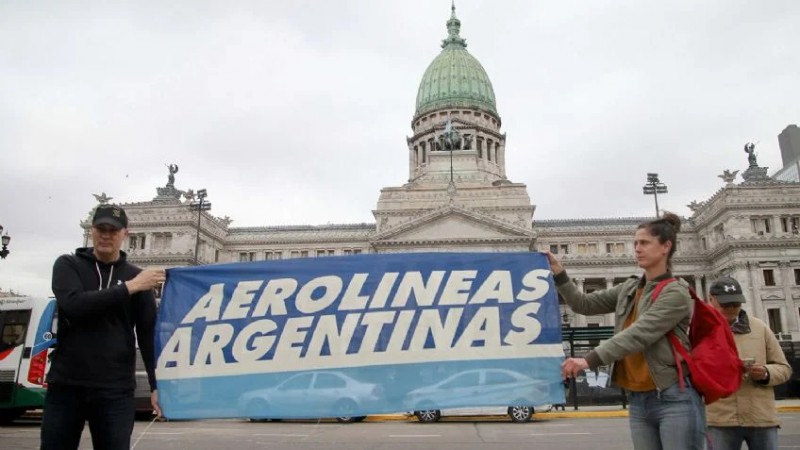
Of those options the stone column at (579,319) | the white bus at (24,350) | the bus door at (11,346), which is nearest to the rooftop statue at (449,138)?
the stone column at (579,319)

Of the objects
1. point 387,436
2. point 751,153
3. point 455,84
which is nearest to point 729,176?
point 751,153

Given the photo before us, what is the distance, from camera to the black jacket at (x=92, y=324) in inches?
190

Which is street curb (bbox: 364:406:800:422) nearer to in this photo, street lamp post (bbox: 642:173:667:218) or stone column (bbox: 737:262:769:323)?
street lamp post (bbox: 642:173:667:218)

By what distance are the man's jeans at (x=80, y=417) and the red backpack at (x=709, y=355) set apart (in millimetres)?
4446

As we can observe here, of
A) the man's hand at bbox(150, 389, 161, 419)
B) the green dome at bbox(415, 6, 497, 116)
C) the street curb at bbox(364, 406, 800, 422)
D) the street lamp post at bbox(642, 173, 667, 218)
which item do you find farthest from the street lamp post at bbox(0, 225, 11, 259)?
the green dome at bbox(415, 6, 497, 116)

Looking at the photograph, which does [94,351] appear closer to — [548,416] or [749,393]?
[749,393]

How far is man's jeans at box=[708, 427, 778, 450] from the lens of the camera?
591cm

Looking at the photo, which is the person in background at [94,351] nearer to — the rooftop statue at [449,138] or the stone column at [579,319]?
the stone column at [579,319]

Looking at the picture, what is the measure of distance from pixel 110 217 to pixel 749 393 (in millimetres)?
6163

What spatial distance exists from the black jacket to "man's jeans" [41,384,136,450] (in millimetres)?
96

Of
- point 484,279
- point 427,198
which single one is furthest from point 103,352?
point 427,198

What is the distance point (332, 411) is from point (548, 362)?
86.9 inches

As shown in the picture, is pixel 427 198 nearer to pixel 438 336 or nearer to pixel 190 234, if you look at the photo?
pixel 190 234

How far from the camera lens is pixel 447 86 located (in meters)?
89.2
